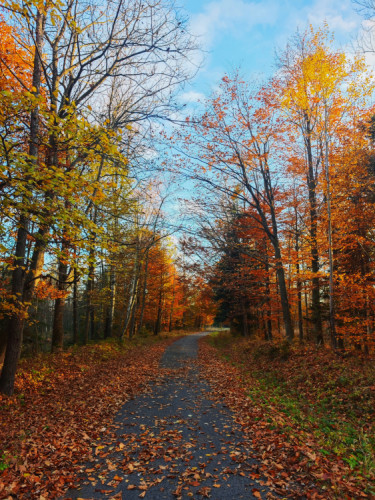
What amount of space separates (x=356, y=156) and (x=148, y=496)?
14341 mm

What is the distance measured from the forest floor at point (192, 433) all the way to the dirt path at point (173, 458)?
19mm

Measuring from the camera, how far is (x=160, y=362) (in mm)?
14086

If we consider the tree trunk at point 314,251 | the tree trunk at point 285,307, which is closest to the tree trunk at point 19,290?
the tree trunk at point 285,307

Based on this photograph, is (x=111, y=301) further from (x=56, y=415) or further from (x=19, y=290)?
(x=56, y=415)

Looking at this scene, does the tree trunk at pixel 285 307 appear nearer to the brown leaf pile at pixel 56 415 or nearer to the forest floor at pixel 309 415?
the forest floor at pixel 309 415

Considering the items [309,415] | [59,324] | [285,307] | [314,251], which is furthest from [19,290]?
[314,251]

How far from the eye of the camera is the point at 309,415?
21.4ft

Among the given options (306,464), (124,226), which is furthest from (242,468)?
(124,226)

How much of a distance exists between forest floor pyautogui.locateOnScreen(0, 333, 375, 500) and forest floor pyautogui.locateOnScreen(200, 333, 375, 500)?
2cm

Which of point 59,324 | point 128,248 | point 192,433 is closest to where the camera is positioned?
point 192,433

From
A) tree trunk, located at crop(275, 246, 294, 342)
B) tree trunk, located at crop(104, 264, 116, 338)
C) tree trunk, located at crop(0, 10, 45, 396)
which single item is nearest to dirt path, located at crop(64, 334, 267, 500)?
tree trunk, located at crop(0, 10, 45, 396)

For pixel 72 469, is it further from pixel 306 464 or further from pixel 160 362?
pixel 160 362

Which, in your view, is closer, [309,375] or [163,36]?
[163,36]

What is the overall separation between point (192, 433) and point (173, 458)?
1058 millimetres
